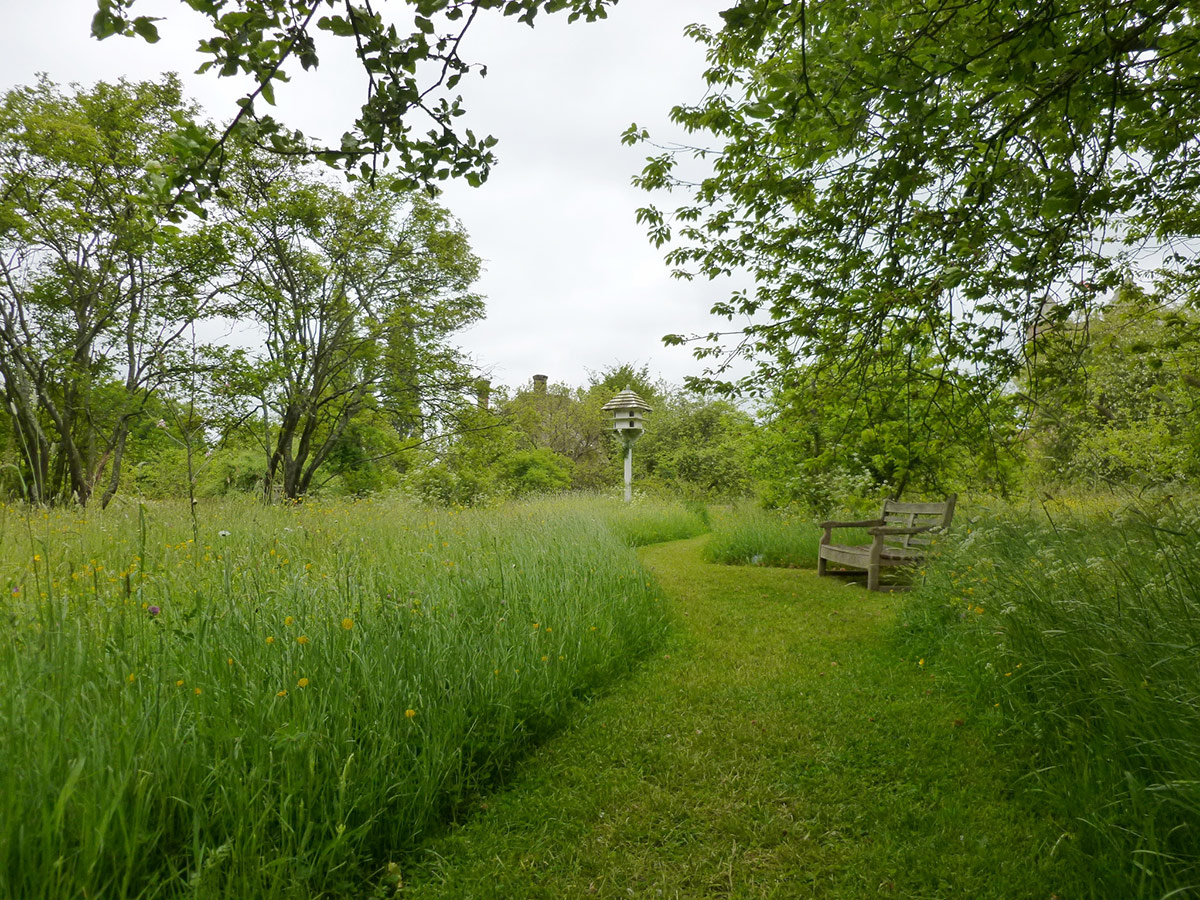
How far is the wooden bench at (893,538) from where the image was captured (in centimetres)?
648

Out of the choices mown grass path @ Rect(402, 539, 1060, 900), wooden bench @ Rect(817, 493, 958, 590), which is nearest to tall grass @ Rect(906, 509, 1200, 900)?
mown grass path @ Rect(402, 539, 1060, 900)

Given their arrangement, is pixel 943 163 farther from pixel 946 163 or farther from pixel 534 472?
pixel 534 472

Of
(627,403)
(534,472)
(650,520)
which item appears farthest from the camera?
(534,472)

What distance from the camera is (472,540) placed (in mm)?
5508

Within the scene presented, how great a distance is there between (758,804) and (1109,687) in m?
1.54

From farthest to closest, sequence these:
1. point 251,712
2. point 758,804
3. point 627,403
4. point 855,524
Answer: point 627,403 < point 855,524 < point 758,804 < point 251,712

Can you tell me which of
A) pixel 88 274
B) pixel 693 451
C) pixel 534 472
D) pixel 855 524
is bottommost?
pixel 855 524

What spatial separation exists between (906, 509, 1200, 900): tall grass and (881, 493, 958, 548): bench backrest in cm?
277

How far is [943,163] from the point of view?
9.43ft

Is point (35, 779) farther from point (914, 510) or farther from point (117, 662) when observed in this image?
point (914, 510)

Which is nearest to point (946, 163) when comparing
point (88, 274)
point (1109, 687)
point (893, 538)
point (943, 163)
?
point (943, 163)

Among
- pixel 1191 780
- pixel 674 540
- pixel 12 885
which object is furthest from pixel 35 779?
pixel 674 540

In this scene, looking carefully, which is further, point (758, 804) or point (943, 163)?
point (943, 163)

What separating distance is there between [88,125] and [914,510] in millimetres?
14067
